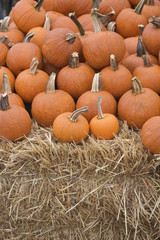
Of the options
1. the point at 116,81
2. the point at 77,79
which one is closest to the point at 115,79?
the point at 116,81

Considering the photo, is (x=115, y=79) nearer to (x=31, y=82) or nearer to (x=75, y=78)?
(x=75, y=78)

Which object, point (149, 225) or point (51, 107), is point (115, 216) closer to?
point (149, 225)

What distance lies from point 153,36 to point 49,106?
88 centimetres

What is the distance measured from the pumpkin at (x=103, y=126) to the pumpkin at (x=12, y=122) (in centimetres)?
38

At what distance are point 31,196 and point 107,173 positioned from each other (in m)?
0.43

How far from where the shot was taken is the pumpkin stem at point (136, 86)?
2.12 m

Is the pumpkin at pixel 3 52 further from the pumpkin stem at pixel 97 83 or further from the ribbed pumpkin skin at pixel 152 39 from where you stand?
the ribbed pumpkin skin at pixel 152 39

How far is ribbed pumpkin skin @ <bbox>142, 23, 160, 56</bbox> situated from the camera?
2.49 metres

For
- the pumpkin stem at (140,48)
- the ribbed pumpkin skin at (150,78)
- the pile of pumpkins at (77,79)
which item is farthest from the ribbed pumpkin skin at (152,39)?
the ribbed pumpkin skin at (150,78)

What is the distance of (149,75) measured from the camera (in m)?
2.34

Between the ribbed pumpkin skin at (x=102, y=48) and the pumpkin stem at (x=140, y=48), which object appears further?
the pumpkin stem at (x=140, y=48)

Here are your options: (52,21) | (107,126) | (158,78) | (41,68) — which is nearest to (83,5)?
(52,21)

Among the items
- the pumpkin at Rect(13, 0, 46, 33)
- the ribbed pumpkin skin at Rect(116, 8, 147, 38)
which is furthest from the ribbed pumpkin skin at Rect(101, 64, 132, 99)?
the pumpkin at Rect(13, 0, 46, 33)

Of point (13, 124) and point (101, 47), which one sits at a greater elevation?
point (101, 47)
